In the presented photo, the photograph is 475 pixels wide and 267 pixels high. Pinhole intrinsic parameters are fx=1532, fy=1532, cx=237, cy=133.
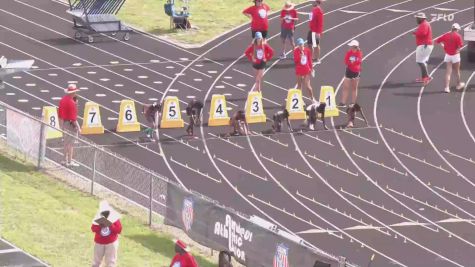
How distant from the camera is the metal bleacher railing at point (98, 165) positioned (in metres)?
25.7

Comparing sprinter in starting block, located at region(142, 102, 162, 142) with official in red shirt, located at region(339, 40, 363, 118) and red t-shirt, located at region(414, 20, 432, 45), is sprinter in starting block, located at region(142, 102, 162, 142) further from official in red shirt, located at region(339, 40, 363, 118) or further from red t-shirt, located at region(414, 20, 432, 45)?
red t-shirt, located at region(414, 20, 432, 45)

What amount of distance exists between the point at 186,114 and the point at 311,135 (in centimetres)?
284

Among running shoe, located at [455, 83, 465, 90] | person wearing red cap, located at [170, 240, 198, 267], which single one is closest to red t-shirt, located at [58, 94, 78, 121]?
person wearing red cap, located at [170, 240, 198, 267]

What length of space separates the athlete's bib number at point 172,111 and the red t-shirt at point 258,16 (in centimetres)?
597

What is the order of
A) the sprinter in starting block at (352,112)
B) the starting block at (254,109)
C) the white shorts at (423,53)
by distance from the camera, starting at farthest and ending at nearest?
1. the white shorts at (423,53)
2. the starting block at (254,109)
3. the sprinter in starting block at (352,112)

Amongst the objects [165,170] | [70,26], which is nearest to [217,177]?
[165,170]

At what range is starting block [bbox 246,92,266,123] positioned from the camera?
33.2 m

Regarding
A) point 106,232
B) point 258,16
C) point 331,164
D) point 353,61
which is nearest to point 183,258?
point 106,232

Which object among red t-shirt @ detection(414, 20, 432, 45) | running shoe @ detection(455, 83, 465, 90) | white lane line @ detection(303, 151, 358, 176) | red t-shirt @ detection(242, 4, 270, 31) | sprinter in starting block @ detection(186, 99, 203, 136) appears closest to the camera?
white lane line @ detection(303, 151, 358, 176)

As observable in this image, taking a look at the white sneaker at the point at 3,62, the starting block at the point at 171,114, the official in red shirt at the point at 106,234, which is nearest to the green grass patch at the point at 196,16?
the white sneaker at the point at 3,62

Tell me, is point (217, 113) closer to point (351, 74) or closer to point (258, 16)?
point (351, 74)

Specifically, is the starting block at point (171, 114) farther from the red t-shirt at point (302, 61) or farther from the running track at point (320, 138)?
the red t-shirt at point (302, 61)

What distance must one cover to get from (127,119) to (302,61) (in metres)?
4.61

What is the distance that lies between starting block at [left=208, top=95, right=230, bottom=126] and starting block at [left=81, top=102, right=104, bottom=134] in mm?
2482
